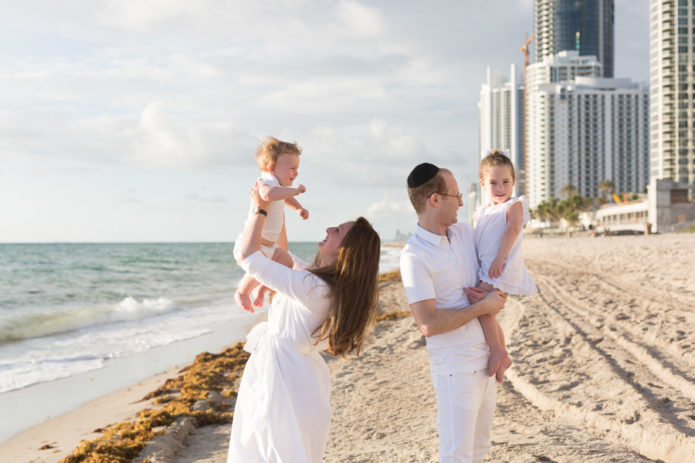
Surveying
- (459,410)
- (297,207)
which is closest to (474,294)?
(459,410)

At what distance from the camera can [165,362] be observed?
11047 millimetres

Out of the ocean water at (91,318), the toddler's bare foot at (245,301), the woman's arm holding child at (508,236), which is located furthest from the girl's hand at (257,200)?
the ocean water at (91,318)

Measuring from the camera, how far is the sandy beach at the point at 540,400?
488cm

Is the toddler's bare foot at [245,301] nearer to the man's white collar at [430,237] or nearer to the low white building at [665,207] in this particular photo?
the man's white collar at [430,237]

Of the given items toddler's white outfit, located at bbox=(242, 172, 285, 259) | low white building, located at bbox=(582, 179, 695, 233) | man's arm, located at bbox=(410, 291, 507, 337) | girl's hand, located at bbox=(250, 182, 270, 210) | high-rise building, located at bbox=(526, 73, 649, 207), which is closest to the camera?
man's arm, located at bbox=(410, 291, 507, 337)

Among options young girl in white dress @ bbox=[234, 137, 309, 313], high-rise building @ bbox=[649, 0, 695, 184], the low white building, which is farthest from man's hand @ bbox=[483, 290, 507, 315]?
high-rise building @ bbox=[649, 0, 695, 184]

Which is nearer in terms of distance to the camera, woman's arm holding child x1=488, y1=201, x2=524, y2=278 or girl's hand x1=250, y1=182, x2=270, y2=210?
woman's arm holding child x1=488, y1=201, x2=524, y2=278

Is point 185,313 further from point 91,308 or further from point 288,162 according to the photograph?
point 288,162

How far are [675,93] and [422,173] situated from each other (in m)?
111

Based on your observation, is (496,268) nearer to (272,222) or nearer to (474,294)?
(474,294)

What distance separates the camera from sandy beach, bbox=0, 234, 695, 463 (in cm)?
488

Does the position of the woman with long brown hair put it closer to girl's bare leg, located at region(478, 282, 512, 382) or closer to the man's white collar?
the man's white collar

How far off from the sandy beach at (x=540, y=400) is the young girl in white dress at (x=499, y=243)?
1.84 meters

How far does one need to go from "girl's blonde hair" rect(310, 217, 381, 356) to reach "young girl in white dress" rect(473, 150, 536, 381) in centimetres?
61
